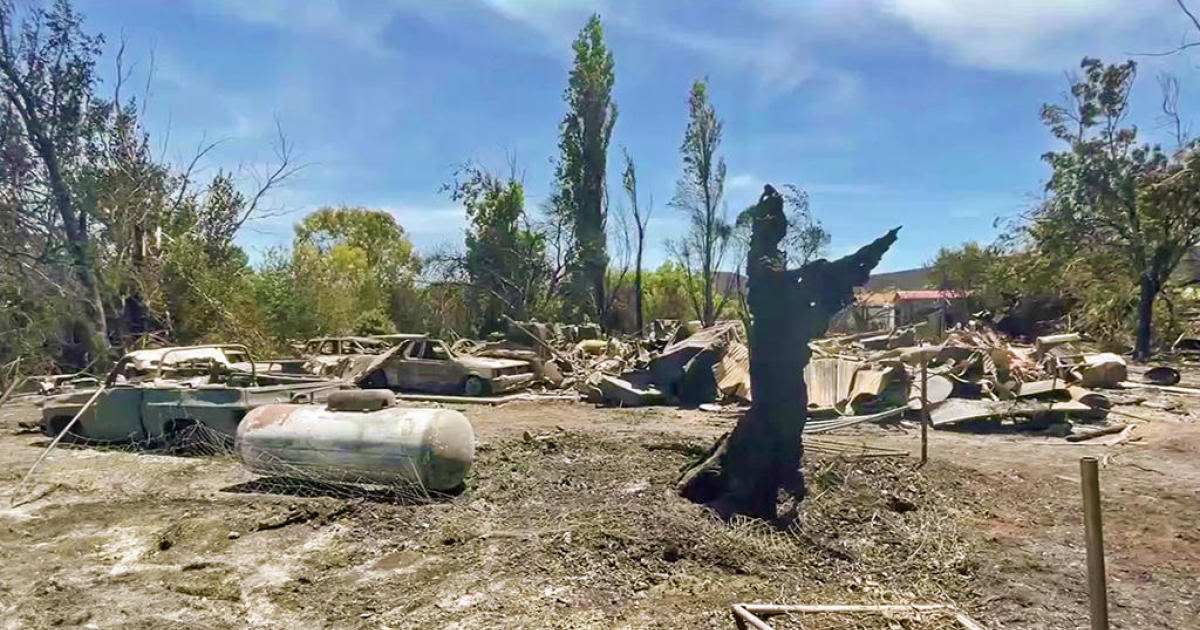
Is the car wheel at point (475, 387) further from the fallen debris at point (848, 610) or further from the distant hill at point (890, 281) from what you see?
the distant hill at point (890, 281)

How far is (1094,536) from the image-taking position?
8.54 feet

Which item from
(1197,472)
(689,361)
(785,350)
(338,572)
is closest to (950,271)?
(689,361)

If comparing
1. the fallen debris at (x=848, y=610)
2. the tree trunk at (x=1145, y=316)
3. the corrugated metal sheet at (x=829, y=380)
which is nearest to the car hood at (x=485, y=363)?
the corrugated metal sheet at (x=829, y=380)

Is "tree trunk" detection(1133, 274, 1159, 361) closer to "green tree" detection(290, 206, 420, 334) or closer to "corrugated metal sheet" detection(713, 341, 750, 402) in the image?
"corrugated metal sheet" detection(713, 341, 750, 402)

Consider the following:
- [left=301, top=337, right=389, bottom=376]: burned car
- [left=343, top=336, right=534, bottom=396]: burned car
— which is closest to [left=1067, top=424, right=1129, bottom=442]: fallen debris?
[left=343, top=336, right=534, bottom=396]: burned car

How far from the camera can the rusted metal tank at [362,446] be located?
6.82m

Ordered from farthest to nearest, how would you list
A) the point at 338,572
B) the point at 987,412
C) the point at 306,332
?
the point at 306,332, the point at 987,412, the point at 338,572

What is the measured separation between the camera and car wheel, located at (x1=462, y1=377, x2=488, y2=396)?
16.4 m

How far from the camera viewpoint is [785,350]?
6.42 meters

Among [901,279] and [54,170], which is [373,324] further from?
[901,279]

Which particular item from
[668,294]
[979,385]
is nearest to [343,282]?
[668,294]

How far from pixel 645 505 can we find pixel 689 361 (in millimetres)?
9468

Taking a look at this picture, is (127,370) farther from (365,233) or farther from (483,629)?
(365,233)

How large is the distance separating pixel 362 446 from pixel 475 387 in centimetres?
951
